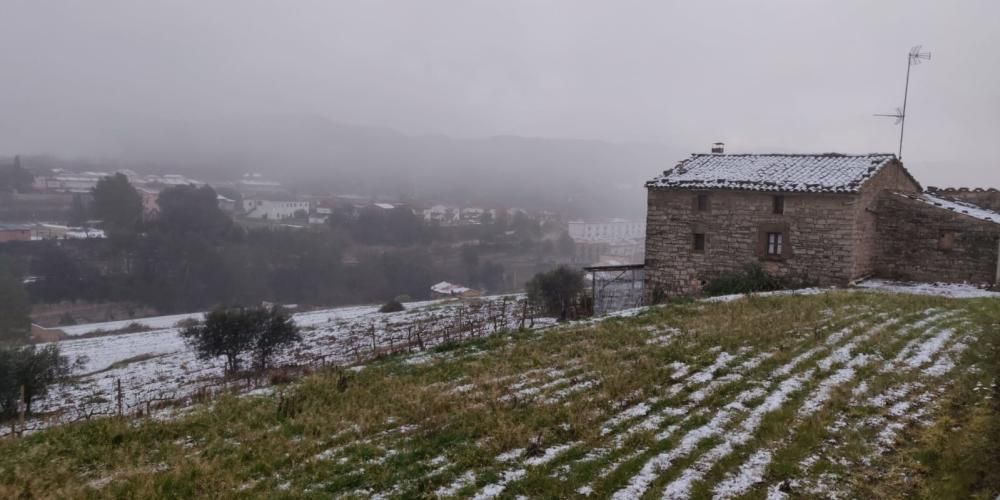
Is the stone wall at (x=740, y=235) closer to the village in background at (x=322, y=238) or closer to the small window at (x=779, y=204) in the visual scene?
the small window at (x=779, y=204)

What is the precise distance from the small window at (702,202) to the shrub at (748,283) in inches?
110

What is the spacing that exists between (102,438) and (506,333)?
908 centimetres

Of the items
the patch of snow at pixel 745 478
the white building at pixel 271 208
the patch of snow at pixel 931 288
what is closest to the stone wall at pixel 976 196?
the patch of snow at pixel 931 288

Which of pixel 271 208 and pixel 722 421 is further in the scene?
pixel 271 208

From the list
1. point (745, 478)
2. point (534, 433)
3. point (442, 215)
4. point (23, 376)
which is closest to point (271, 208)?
point (442, 215)

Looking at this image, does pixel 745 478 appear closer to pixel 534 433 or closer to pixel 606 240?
pixel 534 433

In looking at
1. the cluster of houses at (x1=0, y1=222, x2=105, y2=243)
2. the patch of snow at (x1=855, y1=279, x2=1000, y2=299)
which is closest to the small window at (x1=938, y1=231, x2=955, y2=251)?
the patch of snow at (x1=855, y1=279, x2=1000, y2=299)

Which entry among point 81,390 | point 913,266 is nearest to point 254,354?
point 81,390

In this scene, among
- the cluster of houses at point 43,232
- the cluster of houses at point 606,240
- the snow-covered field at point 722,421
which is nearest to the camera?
the snow-covered field at point 722,421

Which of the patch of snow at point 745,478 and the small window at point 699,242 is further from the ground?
the small window at point 699,242

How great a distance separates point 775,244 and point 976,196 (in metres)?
11.3

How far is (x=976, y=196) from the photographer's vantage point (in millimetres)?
27125

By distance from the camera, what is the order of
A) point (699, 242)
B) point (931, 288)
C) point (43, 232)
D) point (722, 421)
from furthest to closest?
1. point (43, 232)
2. point (699, 242)
3. point (931, 288)
4. point (722, 421)

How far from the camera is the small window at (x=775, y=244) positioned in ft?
75.7
